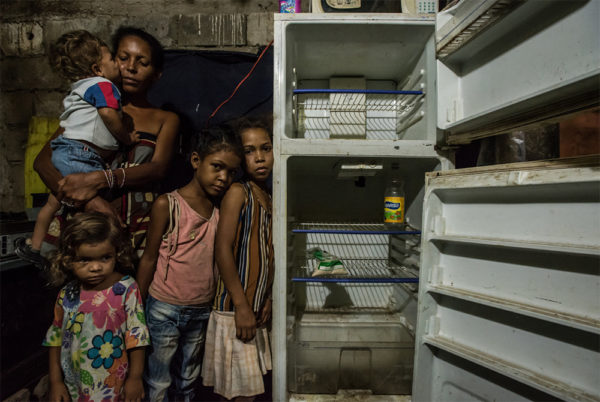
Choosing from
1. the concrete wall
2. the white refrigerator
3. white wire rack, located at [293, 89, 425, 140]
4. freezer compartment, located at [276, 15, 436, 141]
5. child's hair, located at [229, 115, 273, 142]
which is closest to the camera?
the white refrigerator

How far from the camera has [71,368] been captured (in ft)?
3.51

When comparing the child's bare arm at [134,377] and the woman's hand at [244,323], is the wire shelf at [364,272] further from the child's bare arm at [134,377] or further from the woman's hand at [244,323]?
the child's bare arm at [134,377]

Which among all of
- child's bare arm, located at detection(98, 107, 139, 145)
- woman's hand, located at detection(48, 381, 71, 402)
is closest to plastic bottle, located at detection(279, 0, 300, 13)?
child's bare arm, located at detection(98, 107, 139, 145)

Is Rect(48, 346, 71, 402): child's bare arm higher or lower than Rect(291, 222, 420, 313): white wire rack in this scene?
lower

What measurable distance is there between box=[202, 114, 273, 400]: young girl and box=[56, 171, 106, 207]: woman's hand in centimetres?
54

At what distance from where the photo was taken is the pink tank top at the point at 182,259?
1187 millimetres

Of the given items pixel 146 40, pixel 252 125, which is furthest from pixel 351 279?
pixel 146 40

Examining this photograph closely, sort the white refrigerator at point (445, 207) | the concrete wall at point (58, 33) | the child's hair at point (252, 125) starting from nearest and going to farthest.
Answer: the white refrigerator at point (445, 207) < the child's hair at point (252, 125) < the concrete wall at point (58, 33)

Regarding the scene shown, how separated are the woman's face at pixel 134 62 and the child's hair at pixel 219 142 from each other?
382 mm

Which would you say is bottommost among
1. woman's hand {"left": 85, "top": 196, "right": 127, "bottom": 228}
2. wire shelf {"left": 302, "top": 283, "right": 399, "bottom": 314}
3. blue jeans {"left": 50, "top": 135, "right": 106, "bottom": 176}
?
wire shelf {"left": 302, "top": 283, "right": 399, "bottom": 314}

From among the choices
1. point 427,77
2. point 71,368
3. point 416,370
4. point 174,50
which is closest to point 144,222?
point 71,368

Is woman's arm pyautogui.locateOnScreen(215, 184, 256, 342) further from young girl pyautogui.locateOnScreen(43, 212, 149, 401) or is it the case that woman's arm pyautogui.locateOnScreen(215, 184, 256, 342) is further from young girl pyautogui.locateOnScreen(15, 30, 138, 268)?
young girl pyautogui.locateOnScreen(15, 30, 138, 268)

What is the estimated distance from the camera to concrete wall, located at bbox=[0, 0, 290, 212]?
168 centimetres

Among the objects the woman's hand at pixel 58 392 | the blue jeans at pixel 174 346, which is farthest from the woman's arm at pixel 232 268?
the woman's hand at pixel 58 392
